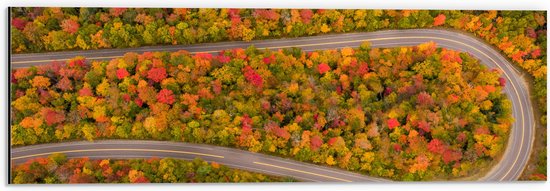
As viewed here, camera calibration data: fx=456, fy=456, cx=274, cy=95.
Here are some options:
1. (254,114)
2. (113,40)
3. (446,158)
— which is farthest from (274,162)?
(113,40)

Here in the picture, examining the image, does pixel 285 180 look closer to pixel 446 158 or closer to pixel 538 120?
pixel 446 158

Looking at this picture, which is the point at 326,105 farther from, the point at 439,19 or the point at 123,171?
the point at 123,171

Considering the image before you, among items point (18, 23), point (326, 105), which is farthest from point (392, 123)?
point (18, 23)

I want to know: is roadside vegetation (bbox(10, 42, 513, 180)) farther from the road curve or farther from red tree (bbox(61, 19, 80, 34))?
red tree (bbox(61, 19, 80, 34))

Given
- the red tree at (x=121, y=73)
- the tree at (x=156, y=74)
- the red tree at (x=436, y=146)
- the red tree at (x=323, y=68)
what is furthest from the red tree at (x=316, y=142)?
the red tree at (x=121, y=73)

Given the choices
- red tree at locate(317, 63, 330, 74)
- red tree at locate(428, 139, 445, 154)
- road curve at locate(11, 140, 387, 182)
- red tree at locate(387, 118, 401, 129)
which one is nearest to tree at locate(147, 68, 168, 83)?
road curve at locate(11, 140, 387, 182)

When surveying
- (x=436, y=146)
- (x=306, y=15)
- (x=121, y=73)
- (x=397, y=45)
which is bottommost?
(x=436, y=146)
